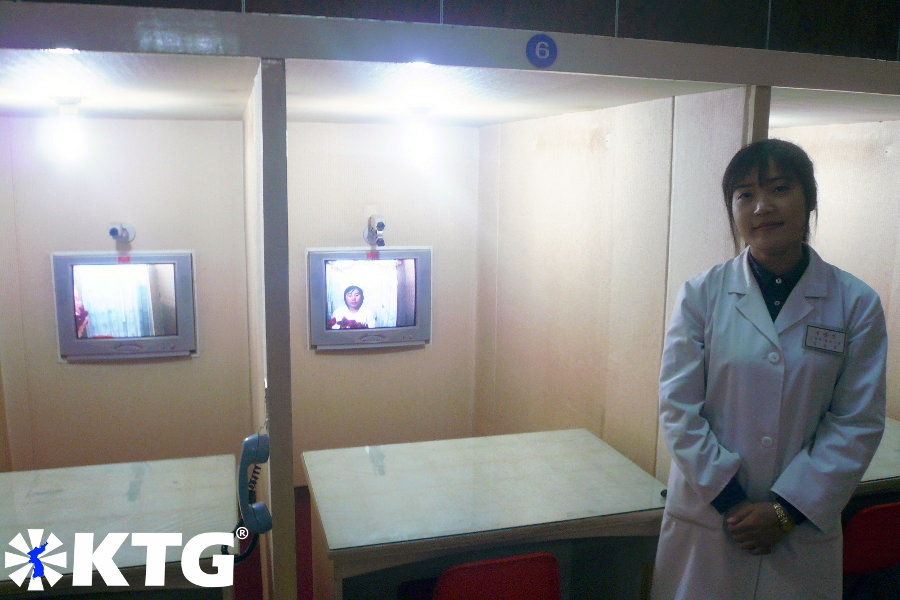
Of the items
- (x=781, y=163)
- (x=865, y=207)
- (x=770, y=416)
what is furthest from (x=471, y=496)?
(x=865, y=207)

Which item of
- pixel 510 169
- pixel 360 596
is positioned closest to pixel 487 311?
pixel 510 169

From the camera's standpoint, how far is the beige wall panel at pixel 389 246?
3922mm

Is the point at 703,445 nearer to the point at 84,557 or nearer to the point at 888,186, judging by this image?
the point at 84,557

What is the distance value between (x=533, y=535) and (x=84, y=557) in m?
1.27

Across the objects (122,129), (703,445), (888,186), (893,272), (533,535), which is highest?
(122,129)

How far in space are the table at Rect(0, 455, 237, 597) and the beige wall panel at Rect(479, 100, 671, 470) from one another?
4.95ft

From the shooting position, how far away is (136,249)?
145 inches

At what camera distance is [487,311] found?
13.8ft

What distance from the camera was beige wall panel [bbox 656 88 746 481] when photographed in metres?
2.28

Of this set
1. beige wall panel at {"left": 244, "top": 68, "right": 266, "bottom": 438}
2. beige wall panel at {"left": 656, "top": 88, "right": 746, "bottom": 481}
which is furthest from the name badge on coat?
beige wall panel at {"left": 244, "top": 68, "right": 266, "bottom": 438}

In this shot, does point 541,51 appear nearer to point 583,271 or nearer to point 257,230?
point 257,230

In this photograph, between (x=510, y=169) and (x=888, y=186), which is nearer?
(x=888, y=186)

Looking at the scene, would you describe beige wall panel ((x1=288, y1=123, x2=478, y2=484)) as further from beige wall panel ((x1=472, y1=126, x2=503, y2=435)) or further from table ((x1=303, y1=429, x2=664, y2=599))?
table ((x1=303, y1=429, x2=664, y2=599))

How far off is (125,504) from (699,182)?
2143mm
